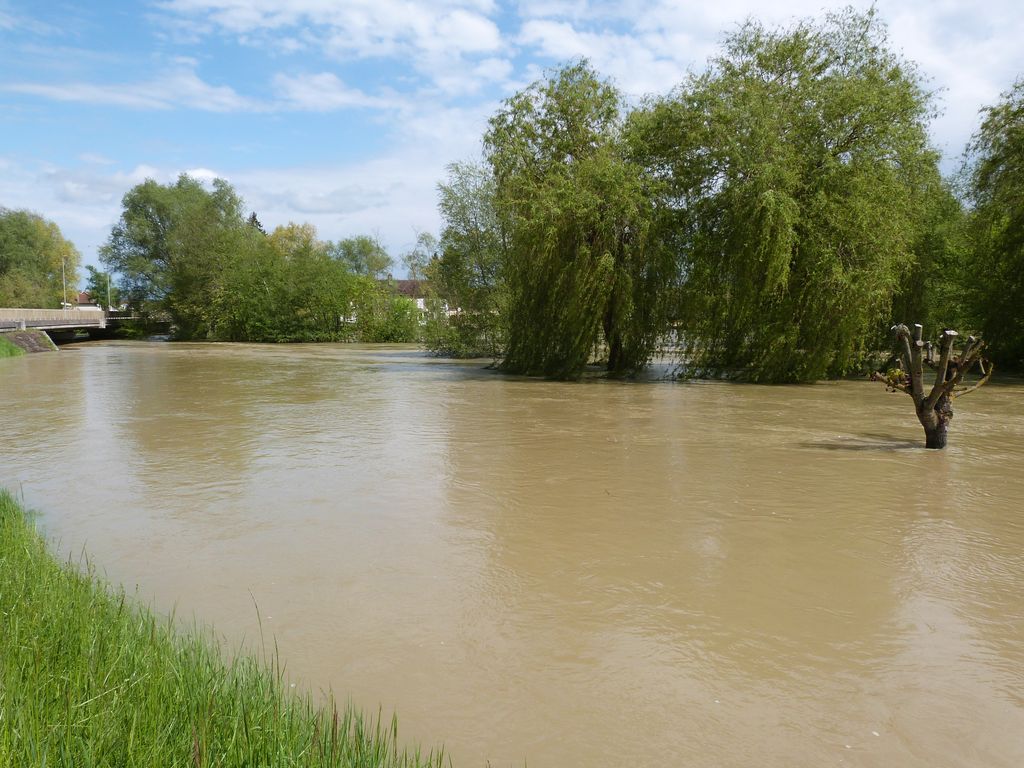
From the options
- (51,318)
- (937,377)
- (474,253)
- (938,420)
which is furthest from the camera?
(51,318)

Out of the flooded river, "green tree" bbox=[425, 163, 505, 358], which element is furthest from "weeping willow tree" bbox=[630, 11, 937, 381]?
"green tree" bbox=[425, 163, 505, 358]

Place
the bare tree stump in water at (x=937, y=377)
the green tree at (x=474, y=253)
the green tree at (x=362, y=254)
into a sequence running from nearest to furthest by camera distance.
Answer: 1. the bare tree stump in water at (x=937, y=377)
2. the green tree at (x=474, y=253)
3. the green tree at (x=362, y=254)

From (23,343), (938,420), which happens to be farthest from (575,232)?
(23,343)

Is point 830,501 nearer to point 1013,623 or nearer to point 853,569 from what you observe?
point 853,569

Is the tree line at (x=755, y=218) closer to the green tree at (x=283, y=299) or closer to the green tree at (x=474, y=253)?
the green tree at (x=474, y=253)

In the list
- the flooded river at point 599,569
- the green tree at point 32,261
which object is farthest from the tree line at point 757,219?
the green tree at point 32,261

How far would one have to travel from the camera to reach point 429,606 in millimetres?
5918

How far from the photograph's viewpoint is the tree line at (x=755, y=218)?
20.6 metres

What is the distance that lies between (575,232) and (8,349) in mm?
29346

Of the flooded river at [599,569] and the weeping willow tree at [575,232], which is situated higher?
the weeping willow tree at [575,232]

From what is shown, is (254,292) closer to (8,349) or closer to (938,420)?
(8,349)

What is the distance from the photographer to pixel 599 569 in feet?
22.1

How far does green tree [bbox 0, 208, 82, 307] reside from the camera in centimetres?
6950

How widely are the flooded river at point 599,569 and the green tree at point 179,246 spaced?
1871 inches
